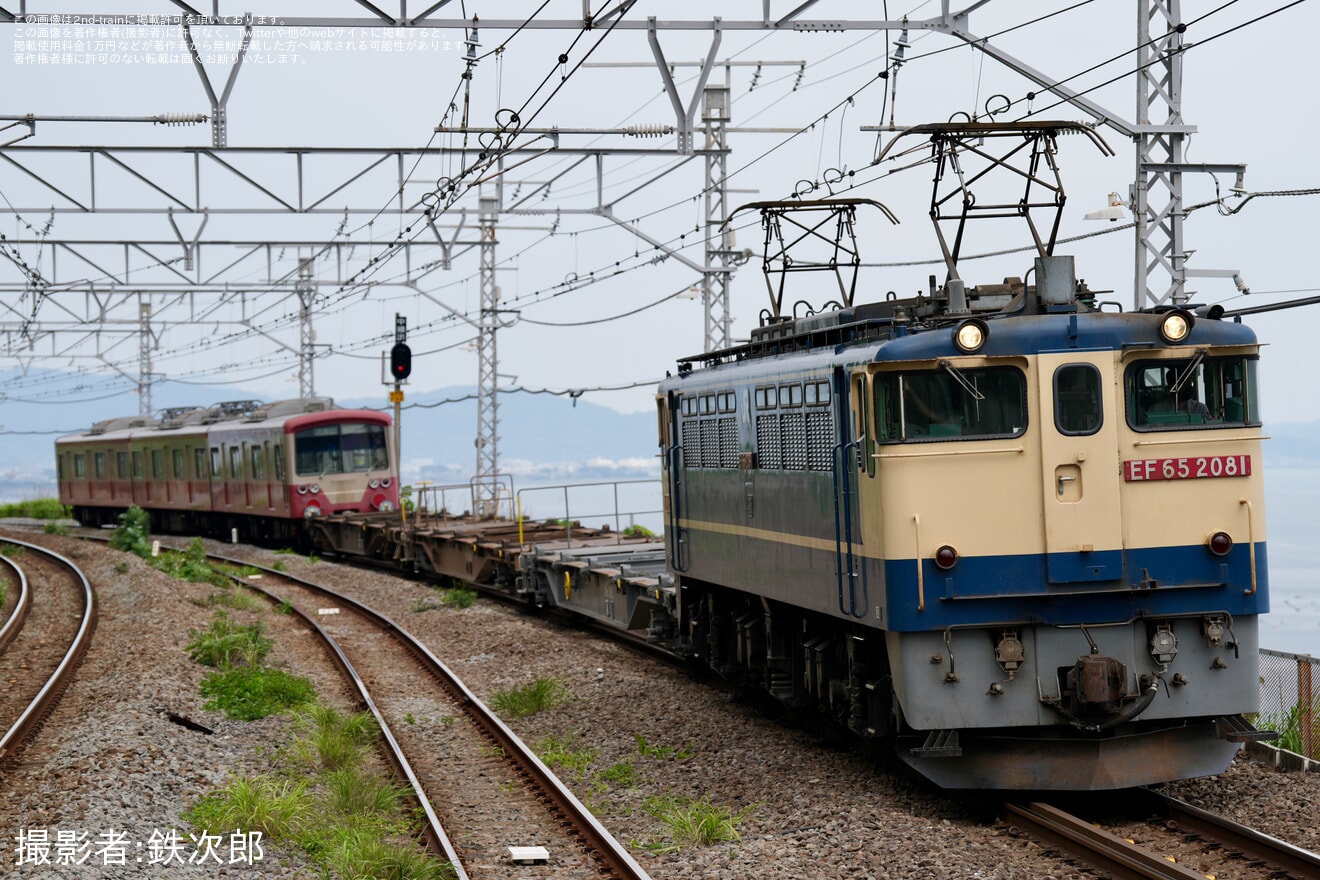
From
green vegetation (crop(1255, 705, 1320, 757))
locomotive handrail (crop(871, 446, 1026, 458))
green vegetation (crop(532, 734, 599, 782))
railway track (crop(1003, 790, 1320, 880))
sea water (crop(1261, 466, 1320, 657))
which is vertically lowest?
sea water (crop(1261, 466, 1320, 657))

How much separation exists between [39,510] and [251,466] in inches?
877

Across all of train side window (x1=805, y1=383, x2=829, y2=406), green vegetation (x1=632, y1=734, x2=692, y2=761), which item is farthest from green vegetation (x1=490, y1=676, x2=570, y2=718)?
train side window (x1=805, y1=383, x2=829, y2=406)

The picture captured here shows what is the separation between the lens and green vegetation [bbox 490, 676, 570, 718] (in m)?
15.1

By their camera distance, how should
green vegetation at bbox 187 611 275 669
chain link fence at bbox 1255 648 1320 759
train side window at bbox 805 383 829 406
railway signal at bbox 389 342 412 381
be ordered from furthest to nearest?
1. railway signal at bbox 389 342 412 381
2. green vegetation at bbox 187 611 275 669
3. chain link fence at bbox 1255 648 1320 759
4. train side window at bbox 805 383 829 406

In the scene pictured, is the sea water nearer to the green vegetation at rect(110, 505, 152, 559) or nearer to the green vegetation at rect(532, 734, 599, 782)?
the green vegetation at rect(532, 734, 599, 782)

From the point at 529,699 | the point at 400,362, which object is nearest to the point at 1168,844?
the point at 529,699

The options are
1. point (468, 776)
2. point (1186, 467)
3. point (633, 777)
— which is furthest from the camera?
point (468, 776)

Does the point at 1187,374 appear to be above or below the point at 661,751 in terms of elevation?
above

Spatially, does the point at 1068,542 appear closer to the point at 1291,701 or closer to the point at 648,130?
the point at 1291,701

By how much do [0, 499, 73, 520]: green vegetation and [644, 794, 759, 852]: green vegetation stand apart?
153 ft

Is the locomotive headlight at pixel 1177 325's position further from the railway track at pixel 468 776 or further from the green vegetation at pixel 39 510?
the green vegetation at pixel 39 510

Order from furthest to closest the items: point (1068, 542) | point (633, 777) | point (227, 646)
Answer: point (227, 646), point (633, 777), point (1068, 542)

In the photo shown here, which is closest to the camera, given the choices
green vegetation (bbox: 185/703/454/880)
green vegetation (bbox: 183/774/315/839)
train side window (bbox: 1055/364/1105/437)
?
green vegetation (bbox: 185/703/454/880)

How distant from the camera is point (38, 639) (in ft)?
67.6
